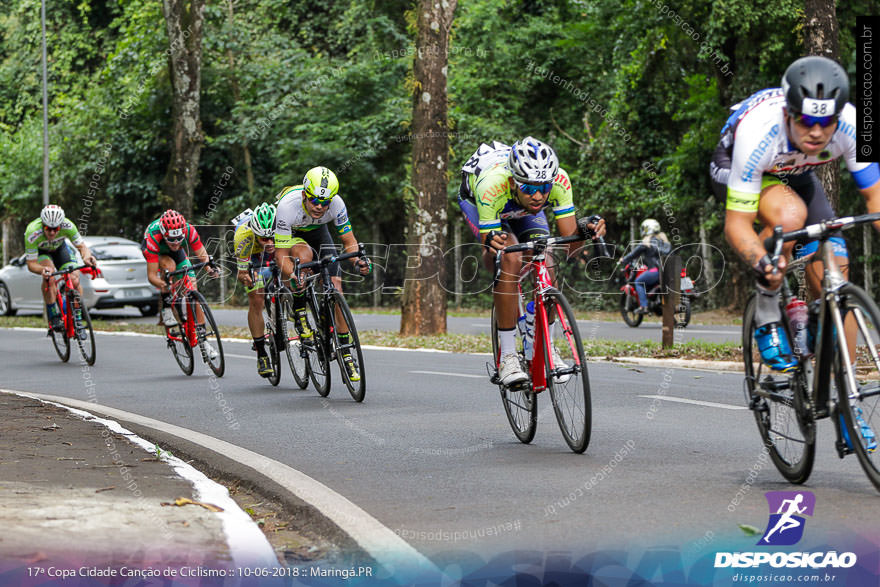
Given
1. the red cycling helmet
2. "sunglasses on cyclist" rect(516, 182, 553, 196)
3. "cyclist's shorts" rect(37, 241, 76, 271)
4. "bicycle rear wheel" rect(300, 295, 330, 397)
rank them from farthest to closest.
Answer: "cyclist's shorts" rect(37, 241, 76, 271), the red cycling helmet, "bicycle rear wheel" rect(300, 295, 330, 397), "sunglasses on cyclist" rect(516, 182, 553, 196)

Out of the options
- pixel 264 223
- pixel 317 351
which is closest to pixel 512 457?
pixel 317 351

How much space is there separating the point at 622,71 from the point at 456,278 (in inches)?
283

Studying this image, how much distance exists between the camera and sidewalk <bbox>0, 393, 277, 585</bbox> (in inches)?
177

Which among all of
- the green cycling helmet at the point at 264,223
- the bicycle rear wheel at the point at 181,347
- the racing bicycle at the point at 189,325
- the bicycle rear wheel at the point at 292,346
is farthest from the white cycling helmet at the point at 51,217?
the bicycle rear wheel at the point at 292,346

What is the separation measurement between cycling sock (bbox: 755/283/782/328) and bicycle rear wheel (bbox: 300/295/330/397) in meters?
5.51

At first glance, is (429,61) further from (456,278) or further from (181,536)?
(181,536)

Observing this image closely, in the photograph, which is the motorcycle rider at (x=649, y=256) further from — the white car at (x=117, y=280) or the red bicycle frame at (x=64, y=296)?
the white car at (x=117, y=280)

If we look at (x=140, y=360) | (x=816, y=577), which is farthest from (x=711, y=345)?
(x=816, y=577)

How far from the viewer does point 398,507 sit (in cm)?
593

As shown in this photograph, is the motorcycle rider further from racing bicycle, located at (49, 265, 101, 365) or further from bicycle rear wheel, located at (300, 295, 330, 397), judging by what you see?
bicycle rear wheel, located at (300, 295, 330, 397)

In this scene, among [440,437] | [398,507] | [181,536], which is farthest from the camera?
[440,437]

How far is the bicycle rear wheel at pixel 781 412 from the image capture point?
226 inches

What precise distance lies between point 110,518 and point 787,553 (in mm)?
2883

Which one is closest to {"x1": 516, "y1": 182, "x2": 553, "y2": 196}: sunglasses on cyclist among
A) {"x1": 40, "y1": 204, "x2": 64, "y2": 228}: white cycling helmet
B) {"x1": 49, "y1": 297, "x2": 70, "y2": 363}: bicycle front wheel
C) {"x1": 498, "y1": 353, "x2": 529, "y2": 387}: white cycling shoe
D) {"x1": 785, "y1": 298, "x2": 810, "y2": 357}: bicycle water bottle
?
{"x1": 498, "y1": 353, "x2": 529, "y2": 387}: white cycling shoe
